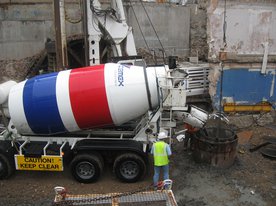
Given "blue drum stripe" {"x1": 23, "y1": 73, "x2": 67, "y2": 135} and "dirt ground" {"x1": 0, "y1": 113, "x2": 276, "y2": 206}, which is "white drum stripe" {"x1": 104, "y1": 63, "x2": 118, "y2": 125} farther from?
"dirt ground" {"x1": 0, "y1": 113, "x2": 276, "y2": 206}

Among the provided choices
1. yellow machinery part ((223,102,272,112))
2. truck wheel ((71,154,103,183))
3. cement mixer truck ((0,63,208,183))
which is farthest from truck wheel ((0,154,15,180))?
yellow machinery part ((223,102,272,112))

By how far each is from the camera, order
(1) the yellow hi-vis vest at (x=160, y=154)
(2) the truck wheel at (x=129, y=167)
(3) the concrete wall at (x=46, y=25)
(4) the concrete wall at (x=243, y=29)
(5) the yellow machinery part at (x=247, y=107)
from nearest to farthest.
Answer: (1) the yellow hi-vis vest at (x=160, y=154)
(2) the truck wheel at (x=129, y=167)
(4) the concrete wall at (x=243, y=29)
(5) the yellow machinery part at (x=247, y=107)
(3) the concrete wall at (x=46, y=25)

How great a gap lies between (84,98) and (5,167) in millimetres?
2532

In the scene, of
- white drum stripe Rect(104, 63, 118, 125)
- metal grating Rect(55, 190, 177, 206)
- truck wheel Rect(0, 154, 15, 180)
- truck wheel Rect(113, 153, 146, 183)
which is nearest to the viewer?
metal grating Rect(55, 190, 177, 206)

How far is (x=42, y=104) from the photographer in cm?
765

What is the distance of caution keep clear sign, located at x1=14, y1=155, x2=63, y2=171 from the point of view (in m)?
7.76

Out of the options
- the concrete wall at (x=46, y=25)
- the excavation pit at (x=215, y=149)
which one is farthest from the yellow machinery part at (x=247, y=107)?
the concrete wall at (x=46, y=25)

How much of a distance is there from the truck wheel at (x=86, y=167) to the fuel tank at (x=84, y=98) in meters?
0.72

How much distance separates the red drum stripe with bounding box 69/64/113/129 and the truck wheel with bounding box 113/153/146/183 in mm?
957

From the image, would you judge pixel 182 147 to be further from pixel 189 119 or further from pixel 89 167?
pixel 89 167

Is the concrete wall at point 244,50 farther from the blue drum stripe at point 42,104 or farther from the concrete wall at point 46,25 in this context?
the blue drum stripe at point 42,104

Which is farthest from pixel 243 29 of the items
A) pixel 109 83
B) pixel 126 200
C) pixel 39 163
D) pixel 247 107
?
pixel 126 200

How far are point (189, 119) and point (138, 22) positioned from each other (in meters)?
8.56

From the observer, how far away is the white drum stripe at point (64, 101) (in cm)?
759
